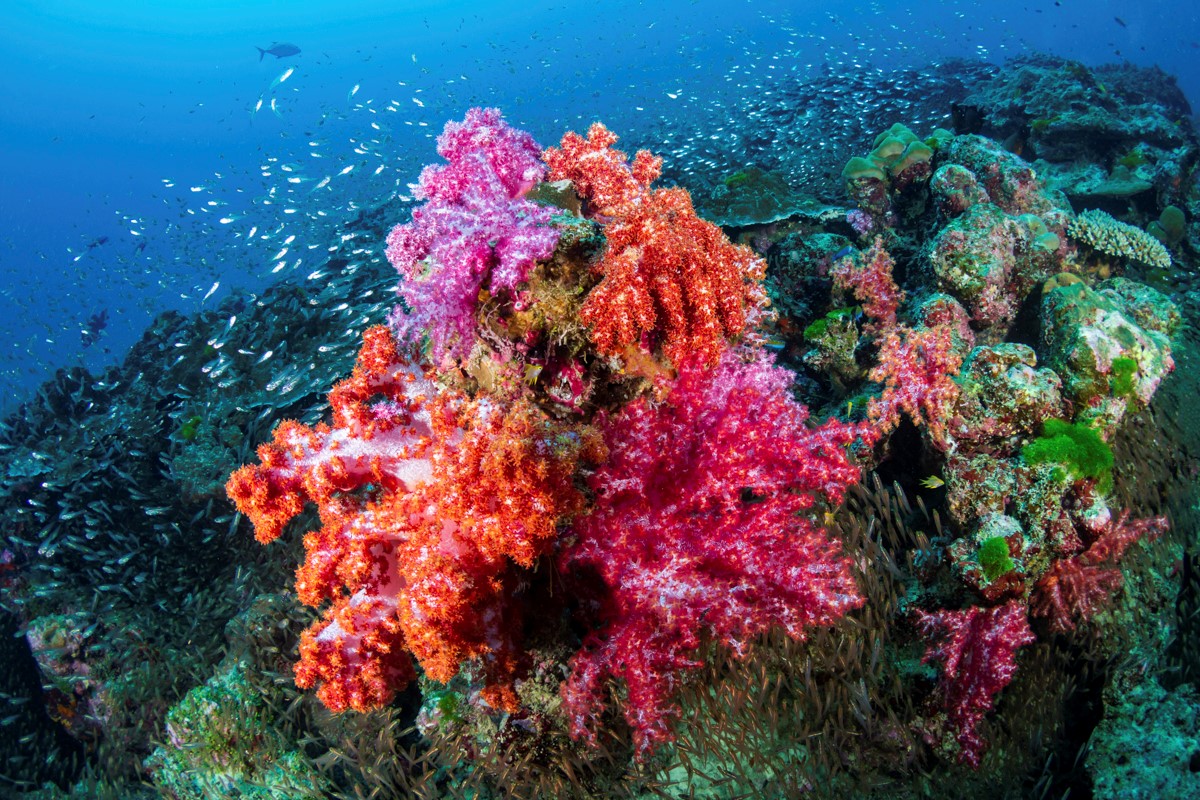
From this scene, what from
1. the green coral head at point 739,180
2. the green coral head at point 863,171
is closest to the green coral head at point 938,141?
the green coral head at point 863,171

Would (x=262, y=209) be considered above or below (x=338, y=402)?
below

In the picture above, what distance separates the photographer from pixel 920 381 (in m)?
4.52

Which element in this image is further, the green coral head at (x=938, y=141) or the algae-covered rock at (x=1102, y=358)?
the green coral head at (x=938, y=141)

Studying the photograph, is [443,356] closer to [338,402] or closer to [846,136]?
[338,402]

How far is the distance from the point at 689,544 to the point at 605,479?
25.5 inches

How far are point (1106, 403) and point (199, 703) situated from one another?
316 inches

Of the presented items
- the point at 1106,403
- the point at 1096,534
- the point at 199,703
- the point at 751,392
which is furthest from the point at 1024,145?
the point at 199,703

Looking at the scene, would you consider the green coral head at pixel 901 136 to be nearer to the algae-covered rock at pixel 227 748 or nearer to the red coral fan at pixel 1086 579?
the red coral fan at pixel 1086 579

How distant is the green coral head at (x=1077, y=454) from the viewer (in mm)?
3887

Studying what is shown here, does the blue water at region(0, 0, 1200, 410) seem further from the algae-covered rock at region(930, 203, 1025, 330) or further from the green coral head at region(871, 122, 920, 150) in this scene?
the algae-covered rock at region(930, 203, 1025, 330)

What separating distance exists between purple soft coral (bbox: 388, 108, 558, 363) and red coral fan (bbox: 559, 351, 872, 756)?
3.71 ft

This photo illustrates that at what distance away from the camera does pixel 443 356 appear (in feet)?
11.7

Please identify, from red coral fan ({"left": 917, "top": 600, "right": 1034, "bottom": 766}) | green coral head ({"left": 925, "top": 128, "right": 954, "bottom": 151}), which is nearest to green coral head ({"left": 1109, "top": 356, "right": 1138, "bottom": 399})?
red coral fan ({"left": 917, "top": 600, "right": 1034, "bottom": 766})

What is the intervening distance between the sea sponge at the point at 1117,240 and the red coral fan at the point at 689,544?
7010 mm
